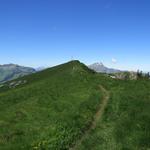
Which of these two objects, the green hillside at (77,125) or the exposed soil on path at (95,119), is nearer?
the green hillside at (77,125)

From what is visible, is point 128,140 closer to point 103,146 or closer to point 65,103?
point 103,146

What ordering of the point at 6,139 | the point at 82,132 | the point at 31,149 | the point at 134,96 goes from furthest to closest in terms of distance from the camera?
1. the point at 134,96
2. the point at 82,132
3. the point at 6,139
4. the point at 31,149

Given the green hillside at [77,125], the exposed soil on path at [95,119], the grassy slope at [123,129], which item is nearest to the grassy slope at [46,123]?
the green hillside at [77,125]

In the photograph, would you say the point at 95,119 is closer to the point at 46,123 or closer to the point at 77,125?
the point at 77,125

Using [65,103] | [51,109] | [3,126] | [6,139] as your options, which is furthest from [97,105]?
[6,139]

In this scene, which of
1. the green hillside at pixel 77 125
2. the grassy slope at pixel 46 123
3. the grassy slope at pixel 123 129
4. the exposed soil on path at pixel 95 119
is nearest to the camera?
the grassy slope at pixel 123 129

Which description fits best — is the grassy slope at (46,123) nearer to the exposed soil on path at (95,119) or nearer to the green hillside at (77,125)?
the green hillside at (77,125)

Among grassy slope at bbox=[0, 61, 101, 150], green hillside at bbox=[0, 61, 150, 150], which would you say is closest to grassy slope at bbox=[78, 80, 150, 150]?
green hillside at bbox=[0, 61, 150, 150]

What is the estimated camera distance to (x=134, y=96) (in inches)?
2153

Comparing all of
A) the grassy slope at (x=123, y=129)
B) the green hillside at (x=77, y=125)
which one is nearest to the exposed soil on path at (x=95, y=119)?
the green hillside at (x=77, y=125)

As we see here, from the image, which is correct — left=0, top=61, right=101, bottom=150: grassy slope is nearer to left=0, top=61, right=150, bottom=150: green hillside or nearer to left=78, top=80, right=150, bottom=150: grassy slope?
left=0, top=61, right=150, bottom=150: green hillside

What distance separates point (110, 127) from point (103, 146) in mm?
7049

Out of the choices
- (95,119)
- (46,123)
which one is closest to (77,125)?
(46,123)

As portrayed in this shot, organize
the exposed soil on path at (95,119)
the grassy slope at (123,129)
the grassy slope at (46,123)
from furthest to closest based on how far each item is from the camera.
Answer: the exposed soil on path at (95,119) < the grassy slope at (46,123) < the grassy slope at (123,129)
